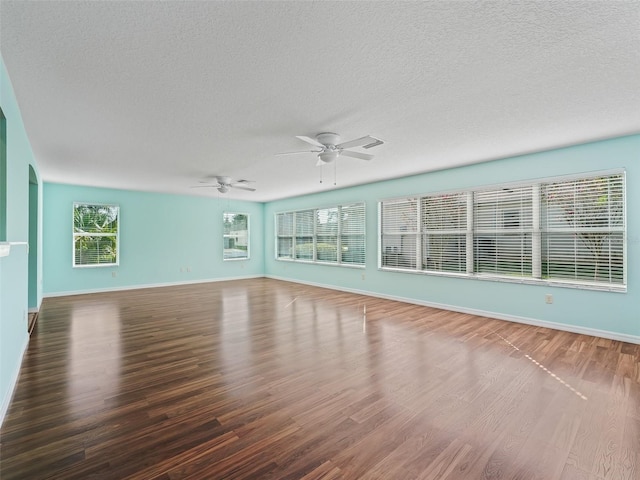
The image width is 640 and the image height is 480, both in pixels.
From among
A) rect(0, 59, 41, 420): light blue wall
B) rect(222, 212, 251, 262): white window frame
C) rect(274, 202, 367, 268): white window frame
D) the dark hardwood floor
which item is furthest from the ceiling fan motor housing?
rect(222, 212, 251, 262): white window frame

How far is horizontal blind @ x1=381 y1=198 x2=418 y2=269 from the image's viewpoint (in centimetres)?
602

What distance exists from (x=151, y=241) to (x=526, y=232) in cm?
820

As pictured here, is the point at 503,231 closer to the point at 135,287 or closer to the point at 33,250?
the point at 33,250

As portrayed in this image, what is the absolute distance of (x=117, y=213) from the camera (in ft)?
24.4

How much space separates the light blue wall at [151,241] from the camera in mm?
6727

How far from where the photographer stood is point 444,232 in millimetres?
5520

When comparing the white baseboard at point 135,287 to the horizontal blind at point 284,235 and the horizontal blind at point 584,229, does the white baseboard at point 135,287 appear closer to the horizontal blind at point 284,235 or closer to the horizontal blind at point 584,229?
the horizontal blind at point 284,235

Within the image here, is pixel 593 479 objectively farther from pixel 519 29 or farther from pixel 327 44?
pixel 327 44

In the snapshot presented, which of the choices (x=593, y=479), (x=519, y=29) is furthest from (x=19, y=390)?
(x=519, y=29)

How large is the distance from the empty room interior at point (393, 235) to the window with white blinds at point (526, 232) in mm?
27

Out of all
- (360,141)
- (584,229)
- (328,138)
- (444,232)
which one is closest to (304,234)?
(444,232)

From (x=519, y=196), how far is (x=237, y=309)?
16.3 feet

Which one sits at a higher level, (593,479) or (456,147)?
(456,147)

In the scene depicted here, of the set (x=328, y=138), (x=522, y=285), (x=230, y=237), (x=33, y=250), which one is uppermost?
(x=328, y=138)
